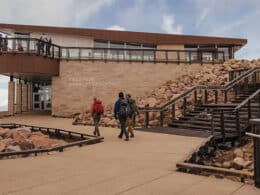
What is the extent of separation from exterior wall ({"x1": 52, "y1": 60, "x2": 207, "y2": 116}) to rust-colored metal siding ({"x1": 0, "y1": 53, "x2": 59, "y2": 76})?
146 cm

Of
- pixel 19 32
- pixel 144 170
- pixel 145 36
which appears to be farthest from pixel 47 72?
pixel 144 170

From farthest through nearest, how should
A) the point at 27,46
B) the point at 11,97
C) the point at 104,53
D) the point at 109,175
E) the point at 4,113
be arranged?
1. the point at 4,113
2. the point at 11,97
3. the point at 104,53
4. the point at 27,46
5. the point at 109,175

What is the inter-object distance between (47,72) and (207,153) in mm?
18620

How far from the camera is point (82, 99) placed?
27391 millimetres

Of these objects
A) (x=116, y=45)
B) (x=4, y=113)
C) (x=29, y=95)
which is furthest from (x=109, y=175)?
(x=116, y=45)

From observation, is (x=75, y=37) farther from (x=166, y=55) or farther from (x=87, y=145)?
(x=87, y=145)

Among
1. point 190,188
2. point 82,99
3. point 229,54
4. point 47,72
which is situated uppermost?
point 229,54

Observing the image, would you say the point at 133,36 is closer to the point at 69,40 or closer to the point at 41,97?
the point at 69,40

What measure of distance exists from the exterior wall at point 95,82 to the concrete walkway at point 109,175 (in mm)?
16988

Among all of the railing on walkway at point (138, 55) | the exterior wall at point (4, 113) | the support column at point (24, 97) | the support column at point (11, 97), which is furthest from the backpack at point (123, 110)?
the support column at point (24, 97)

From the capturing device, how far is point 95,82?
90.9 feet

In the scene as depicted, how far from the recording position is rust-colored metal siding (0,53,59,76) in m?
25.3

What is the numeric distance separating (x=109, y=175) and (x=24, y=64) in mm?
20148

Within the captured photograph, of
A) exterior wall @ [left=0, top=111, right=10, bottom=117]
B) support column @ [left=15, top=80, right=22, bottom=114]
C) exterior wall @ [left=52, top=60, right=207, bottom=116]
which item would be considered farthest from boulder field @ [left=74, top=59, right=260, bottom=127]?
support column @ [left=15, top=80, right=22, bottom=114]
